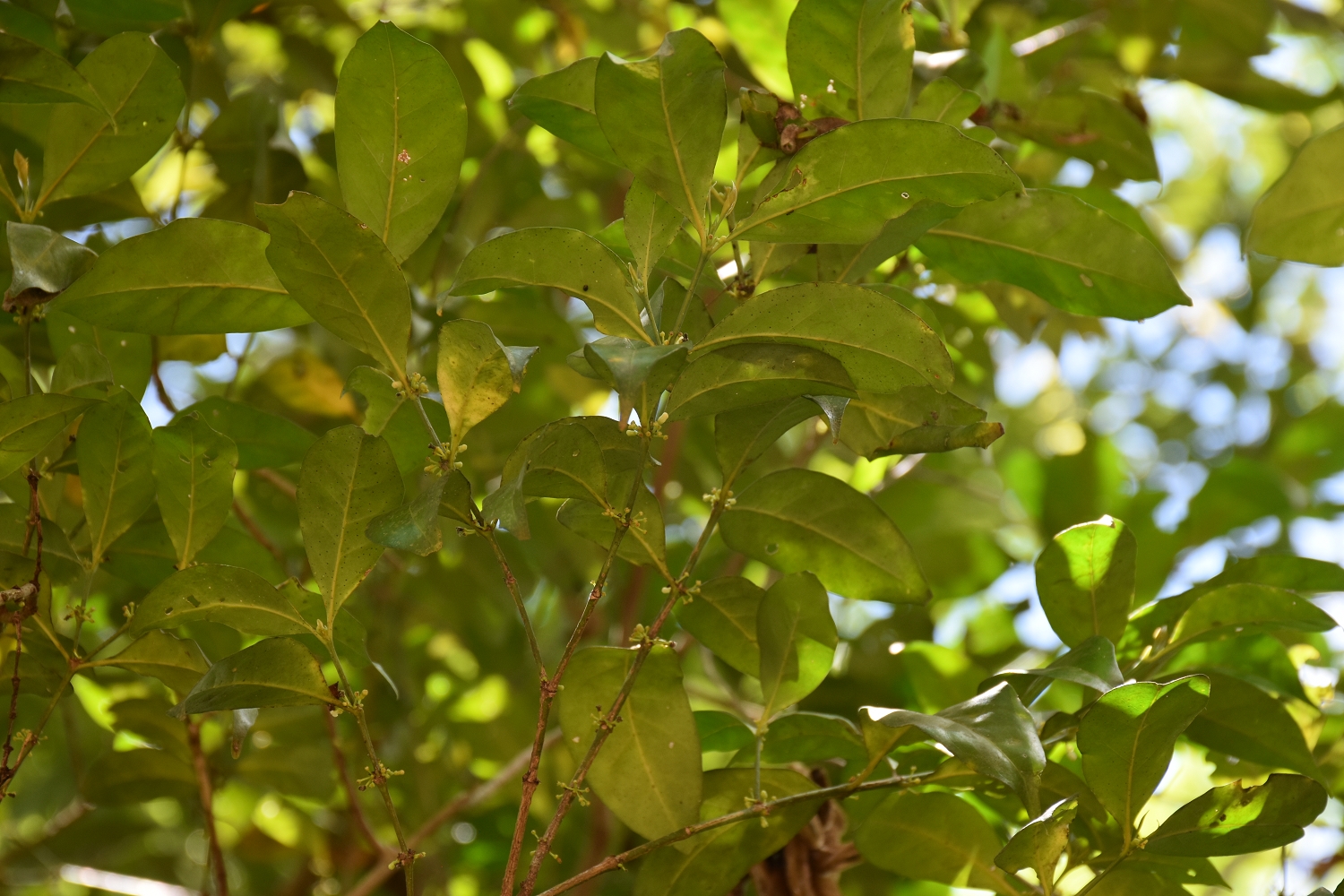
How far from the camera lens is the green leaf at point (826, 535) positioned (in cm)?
72

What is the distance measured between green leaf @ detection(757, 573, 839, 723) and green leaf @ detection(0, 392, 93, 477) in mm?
447

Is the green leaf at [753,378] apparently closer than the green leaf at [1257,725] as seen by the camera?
Yes

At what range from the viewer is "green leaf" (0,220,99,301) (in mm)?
623

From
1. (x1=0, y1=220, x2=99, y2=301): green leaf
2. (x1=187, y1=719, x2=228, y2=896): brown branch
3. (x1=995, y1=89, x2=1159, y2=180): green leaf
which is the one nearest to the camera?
(x1=0, y1=220, x2=99, y2=301): green leaf

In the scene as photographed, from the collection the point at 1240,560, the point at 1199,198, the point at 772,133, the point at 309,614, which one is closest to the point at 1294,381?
the point at 1199,198

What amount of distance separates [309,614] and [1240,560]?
2.19 ft

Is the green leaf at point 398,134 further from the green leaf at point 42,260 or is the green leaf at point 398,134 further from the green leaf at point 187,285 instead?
the green leaf at point 42,260

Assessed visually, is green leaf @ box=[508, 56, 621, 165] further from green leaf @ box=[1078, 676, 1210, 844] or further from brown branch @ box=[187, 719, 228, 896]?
brown branch @ box=[187, 719, 228, 896]

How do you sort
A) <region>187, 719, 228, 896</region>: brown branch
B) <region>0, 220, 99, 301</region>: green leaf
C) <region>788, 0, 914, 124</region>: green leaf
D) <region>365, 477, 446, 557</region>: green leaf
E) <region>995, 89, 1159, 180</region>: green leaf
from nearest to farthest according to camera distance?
<region>365, 477, 446, 557</region>: green leaf < <region>0, 220, 99, 301</region>: green leaf < <region>788, 0, 914, 124</region>: green leaf < <region>187, 719, 228, 896</region>: brown branch < <region>995, 89, 1159, 180</region>: green leaf

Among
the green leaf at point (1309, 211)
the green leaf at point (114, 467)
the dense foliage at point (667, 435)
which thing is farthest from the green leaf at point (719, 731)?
the green leaf at point (1309, 211)

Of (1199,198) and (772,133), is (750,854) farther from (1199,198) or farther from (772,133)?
(1199,198)

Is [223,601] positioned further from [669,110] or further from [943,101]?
[943,101]

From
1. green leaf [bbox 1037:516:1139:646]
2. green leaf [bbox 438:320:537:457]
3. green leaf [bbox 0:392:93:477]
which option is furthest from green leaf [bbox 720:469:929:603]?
green leaf [bbox 0:392:93:477]

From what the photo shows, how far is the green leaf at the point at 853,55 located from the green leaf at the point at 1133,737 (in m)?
0.41
